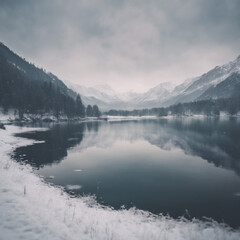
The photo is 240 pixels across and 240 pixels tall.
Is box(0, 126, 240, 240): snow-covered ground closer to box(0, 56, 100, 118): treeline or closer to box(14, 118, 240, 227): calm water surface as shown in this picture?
box(14, 118, 240, 227): calm water surface

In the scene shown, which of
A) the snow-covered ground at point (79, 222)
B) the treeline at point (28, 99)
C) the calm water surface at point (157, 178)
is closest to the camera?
the snow-covered ground at point (79, 222)

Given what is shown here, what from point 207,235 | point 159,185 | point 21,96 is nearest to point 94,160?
Result: point 159,185

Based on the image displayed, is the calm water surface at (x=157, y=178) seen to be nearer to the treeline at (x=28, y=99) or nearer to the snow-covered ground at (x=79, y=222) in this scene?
the snow-covered ground at (x=79, y=222)

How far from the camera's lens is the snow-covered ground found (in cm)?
979

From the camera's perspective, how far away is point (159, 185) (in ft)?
67.7

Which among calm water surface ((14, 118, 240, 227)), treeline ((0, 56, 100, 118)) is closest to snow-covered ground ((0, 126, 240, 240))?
calm water surface ((14, 118, 240, 227))

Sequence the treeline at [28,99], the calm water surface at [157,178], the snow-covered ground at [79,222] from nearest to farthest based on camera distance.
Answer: the snow-covered ground at [79,222], the calm water surface at [157,178], the treeline at [28,99]

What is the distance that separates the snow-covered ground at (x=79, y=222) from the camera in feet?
32.1

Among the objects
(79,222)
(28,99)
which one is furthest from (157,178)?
(28,99)

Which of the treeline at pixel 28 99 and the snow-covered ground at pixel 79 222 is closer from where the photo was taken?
the snow-covered ground at pixel 79 222

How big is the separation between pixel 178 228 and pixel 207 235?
1.83 meters

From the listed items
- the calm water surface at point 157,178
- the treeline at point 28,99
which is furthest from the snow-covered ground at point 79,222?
the treeline at point 28,99

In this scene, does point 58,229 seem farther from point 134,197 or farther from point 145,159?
point 145,159

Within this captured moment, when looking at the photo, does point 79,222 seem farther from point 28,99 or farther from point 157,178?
point 28,99
